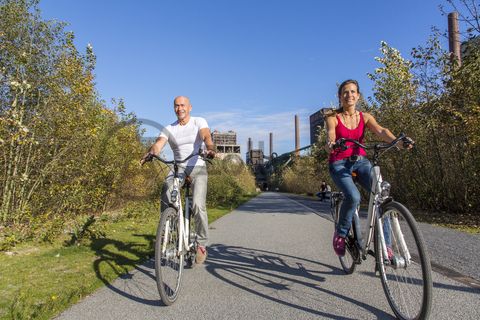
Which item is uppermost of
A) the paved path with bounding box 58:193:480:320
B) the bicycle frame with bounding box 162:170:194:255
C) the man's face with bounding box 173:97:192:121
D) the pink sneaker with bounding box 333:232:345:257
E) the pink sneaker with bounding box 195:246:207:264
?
the man's face with bounding box 173:97:192:121

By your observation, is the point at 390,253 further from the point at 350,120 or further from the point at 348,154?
the point at 350,120

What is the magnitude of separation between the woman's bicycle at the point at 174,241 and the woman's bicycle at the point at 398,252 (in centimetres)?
175

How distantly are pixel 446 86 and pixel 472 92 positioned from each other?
4.38 feet

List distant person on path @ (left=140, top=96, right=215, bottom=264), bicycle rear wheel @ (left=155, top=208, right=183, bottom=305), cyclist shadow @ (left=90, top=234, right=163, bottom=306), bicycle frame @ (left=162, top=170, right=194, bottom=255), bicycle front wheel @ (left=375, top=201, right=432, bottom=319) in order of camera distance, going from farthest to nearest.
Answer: distant person on path @ (left=140, top=96, right=215, bottom=264) → bicycle frame @ (left=162, top=170, right=194, bottom=255) → cyclist shadow @ (left=90, top=234, right=163, bottom=306) → bicycle rear wheel @ (left=155, top=208, right=183, bottom=305) → bicycle front wheel @ (left=375, top=201, right=432, bottom=319)

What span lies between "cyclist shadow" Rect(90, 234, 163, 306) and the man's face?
1953 millimetres

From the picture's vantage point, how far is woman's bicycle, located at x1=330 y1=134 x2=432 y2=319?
2982mm

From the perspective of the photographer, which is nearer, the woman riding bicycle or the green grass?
the green grass

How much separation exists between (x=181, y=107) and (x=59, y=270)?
2477mm

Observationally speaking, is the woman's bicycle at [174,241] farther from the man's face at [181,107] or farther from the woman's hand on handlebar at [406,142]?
the woman's hand on handlebar at [406,142]

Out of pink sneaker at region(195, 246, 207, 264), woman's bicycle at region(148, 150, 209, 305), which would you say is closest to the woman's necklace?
woman's bicycle at region(148, 150, 209, 305)

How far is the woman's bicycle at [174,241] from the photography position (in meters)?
3.67

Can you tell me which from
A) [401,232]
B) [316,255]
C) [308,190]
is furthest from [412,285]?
[308,190]

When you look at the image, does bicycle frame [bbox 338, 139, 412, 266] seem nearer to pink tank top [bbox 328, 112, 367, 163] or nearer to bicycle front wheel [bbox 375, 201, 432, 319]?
bicycle front wheel [bbox 375, 201, 432, 319]

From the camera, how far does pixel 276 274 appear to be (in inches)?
191
